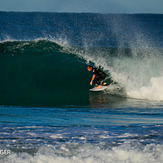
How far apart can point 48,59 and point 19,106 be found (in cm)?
647

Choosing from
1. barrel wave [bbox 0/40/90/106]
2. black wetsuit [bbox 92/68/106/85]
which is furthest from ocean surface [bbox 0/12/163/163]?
black wetsuit [bbox 92/68/106/85]

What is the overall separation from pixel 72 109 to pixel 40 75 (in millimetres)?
5303

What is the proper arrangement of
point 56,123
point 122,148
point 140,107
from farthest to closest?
point 140,107, point 56,123, point 122,148

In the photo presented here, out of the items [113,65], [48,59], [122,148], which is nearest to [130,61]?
[113,65]

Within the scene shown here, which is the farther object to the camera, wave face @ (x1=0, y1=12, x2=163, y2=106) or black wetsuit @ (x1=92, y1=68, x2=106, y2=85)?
black wetsuit @ (x1=92, y1=68, x2=106, y2=85)

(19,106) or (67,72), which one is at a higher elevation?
(67,72)

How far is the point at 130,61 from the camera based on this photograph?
52.7 ft

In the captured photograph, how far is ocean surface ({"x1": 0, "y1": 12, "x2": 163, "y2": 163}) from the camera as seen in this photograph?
5.29 meters

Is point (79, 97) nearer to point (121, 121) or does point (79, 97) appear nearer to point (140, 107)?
point (140, 107)

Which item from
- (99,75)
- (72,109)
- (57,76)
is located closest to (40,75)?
(57,76)

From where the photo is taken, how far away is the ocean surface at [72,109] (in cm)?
529

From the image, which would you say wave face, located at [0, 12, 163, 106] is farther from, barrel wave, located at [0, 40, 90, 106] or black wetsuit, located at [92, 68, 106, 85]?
black wetsuit, located at [92, 68, 106, 85]

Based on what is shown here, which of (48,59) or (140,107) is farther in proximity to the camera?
(48,59)

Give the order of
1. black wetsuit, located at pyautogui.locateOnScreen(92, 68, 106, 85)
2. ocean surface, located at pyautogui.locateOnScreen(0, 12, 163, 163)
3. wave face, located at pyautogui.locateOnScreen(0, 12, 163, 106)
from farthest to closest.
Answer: black wetsuit, located at pyautogui.locateOnScreen(92, 68, 106, 85)
wave face, located at pyautogui.locateOnScreen(0, 12, 163, 106)
ocean surface, located at pyautogui.locateOnScreen(0, 12, 163, 163)
